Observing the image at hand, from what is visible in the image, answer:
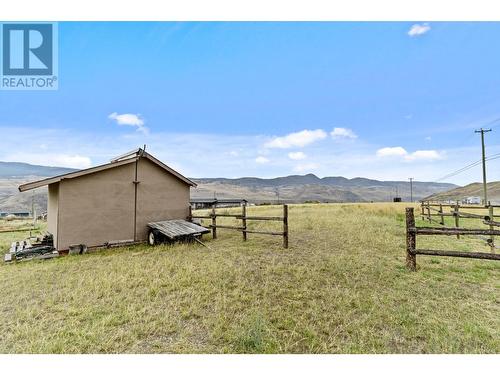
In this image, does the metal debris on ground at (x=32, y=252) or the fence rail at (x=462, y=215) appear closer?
the fence rail at (x=462, y=215)

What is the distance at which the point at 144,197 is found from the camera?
9.81 metres

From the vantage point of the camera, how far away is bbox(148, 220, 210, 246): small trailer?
352 inches

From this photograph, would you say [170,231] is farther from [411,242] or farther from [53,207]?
[411,242]

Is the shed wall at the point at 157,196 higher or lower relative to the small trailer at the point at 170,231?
higher

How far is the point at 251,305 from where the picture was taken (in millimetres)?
3789

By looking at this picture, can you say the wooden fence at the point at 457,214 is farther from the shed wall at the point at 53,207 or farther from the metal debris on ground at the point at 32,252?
the shed wall at the point at 53,207

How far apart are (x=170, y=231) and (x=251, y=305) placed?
6.00 m

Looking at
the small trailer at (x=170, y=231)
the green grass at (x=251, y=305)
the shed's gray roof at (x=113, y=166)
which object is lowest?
the green grass at (x=251, y=305)

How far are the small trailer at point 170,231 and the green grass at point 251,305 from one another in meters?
1.88

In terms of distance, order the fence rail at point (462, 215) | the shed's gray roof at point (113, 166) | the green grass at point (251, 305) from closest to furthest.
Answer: the green grass at point (251, 305)
the fence rail at point (462, 215)
the shed's gray roof at point (113, 166)

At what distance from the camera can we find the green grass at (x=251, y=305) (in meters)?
2.75

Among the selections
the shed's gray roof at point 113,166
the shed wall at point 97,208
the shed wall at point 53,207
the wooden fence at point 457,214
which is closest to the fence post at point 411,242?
the wooden fence at point 457,214

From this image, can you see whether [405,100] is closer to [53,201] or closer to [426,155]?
[53,201]

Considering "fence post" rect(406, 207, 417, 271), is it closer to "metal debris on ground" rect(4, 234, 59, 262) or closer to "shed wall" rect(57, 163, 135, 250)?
"shed wall" rect(57, 163, 135, 250)
